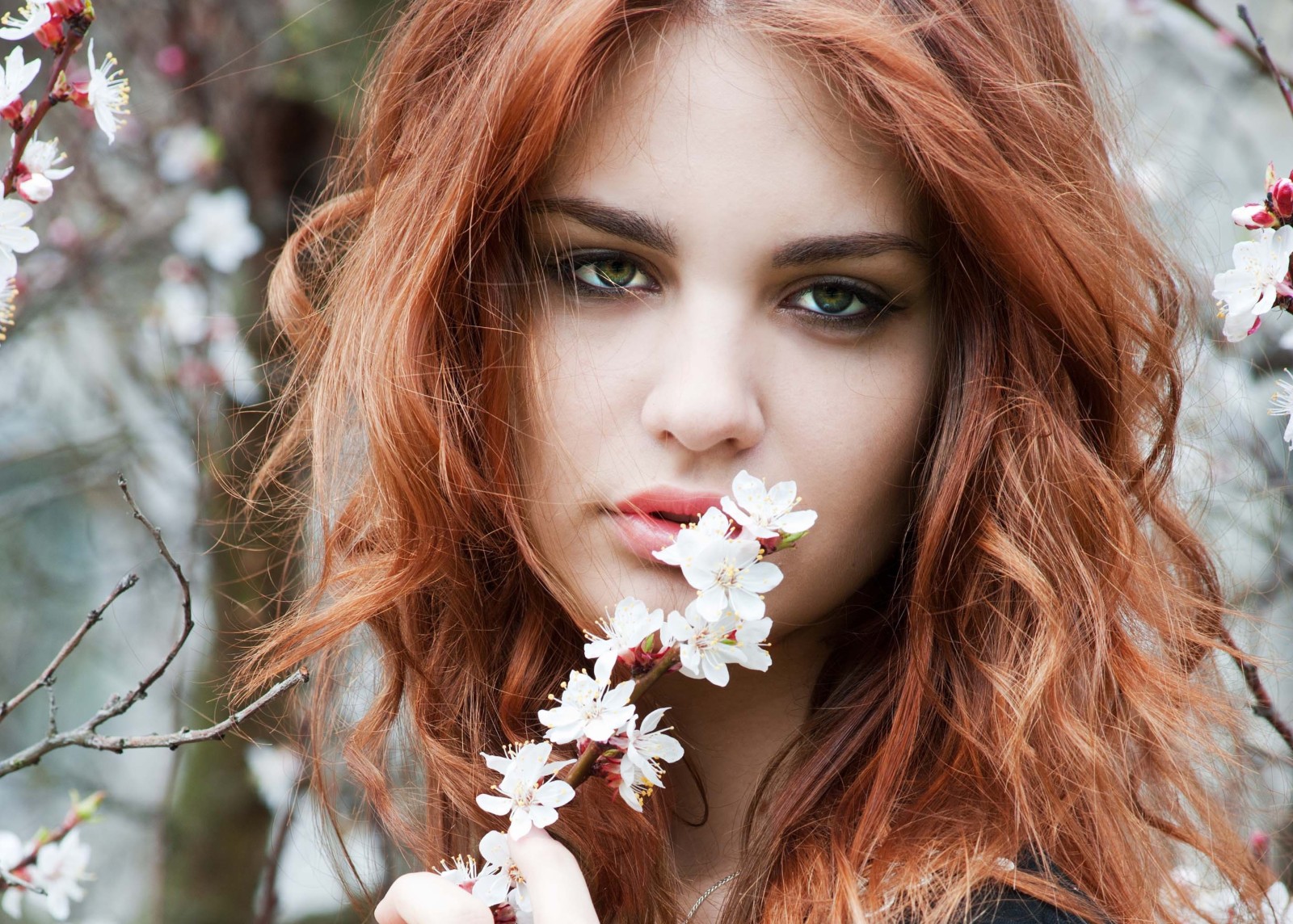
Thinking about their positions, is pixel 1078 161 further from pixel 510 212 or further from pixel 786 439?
pixel 510 212

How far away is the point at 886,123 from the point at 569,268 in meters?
0.35

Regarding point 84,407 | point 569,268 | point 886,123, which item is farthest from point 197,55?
point 886,123

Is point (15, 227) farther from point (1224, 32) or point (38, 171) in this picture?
point (1224, 32)

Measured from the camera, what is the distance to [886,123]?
1.22 meters

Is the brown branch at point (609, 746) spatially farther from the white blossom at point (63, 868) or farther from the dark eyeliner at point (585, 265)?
the white blossom at point (63, 868)

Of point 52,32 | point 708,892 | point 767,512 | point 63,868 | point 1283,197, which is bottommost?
point 708,892

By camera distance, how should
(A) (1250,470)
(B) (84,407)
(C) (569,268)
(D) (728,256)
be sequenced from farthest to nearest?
(B) (84,407) < (A) (1250,470) < (C) (569,268) < (D) (728,256)

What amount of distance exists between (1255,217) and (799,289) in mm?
410

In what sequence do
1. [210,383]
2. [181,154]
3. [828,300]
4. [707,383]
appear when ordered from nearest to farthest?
1. [707,383]
2. [828,300]
3. [210,383]
4. [181,154]

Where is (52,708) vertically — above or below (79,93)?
below

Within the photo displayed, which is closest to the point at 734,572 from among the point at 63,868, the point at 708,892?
the point at 708,892

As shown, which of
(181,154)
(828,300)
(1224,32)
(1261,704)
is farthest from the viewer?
(181,154)

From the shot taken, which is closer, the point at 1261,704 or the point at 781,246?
the point at 781,246

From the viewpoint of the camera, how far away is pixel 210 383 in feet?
9.05
